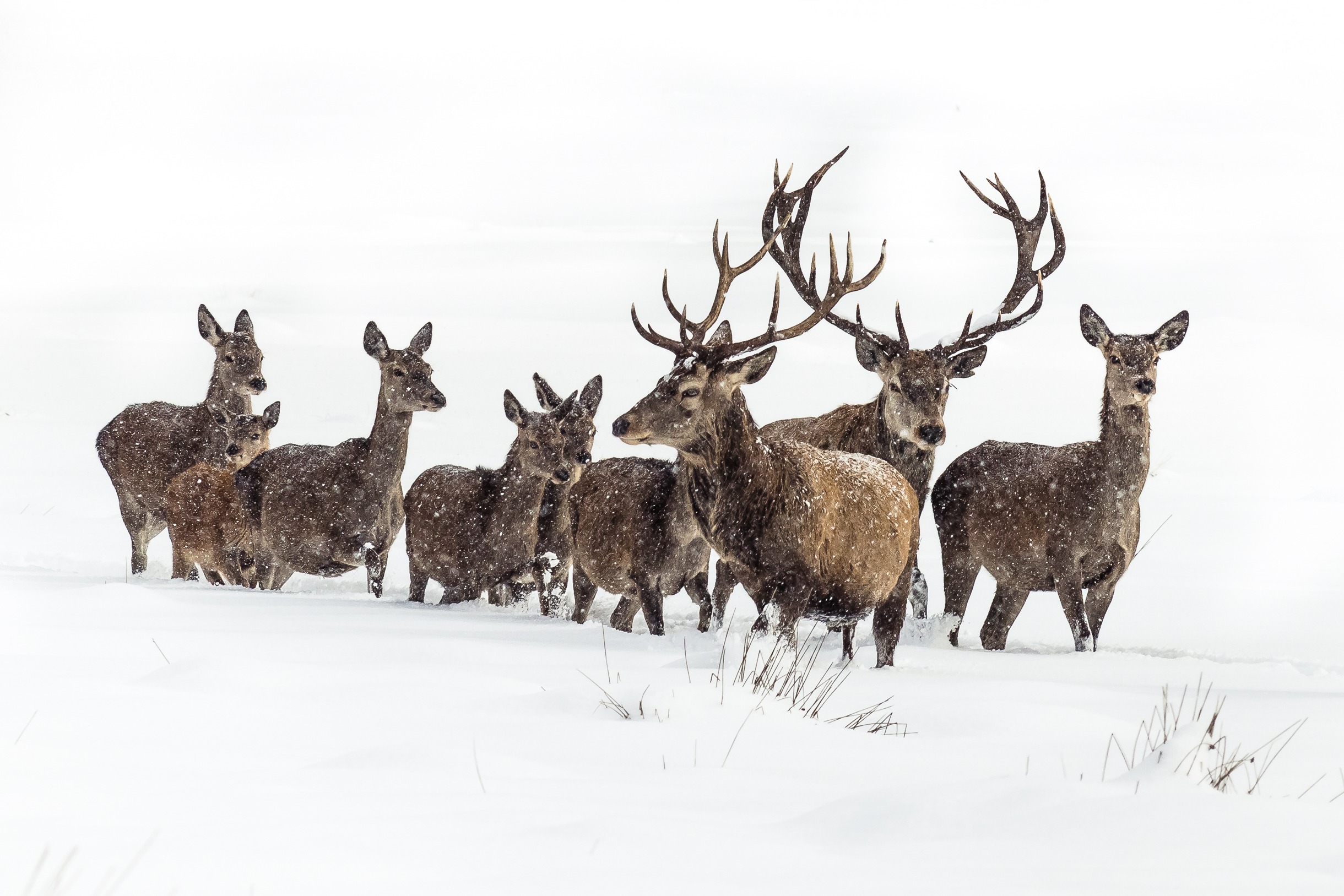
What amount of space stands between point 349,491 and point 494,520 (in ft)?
4.17

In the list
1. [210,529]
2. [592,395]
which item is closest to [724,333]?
[592,395]

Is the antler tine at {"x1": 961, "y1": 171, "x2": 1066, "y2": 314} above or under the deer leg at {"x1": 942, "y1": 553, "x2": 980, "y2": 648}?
above

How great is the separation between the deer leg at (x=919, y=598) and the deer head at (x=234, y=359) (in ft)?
17.6

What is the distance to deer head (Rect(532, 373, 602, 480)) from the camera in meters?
8.34

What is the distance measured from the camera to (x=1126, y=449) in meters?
8.09

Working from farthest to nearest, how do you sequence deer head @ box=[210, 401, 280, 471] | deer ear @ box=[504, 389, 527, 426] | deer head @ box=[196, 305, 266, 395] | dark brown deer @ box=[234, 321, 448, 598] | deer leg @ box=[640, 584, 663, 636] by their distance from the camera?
deer head @ box=[196, 305, 266, 395] < deer head @ box=[210, 401, 280, 471] < dark brown deer @ box=[234, 321, 448, 598] < deer ear @ box=[504, 389, 527, 426] < deer leg @ box=[640, 584, 663, 636]

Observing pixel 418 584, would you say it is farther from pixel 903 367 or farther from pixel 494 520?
pixel 903 367

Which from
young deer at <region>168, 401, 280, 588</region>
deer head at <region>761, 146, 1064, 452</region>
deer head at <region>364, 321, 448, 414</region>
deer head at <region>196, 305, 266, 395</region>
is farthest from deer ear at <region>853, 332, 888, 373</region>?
deer head at <region>196, 305, 266, 395</region>

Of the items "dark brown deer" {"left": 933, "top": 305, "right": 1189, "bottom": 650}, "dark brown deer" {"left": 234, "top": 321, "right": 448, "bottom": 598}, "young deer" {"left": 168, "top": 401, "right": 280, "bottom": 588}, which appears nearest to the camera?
"dark brown deer" {"left": 933, "top": 305, "right": 1189, "bottom": 650}

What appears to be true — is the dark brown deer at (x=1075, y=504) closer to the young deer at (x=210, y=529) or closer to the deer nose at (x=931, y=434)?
the deer nose at (x=931, y=434)

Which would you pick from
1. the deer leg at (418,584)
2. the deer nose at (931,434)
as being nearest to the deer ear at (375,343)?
the deer leg at (418,584)

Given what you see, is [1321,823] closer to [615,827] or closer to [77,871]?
[615,827]

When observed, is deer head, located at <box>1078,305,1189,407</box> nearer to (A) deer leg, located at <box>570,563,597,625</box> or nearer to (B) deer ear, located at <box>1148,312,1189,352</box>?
(B) deer ear, located at <box>1148,312,1189,352</box>

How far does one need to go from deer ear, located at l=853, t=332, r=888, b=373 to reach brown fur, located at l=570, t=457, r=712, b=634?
1.49m
